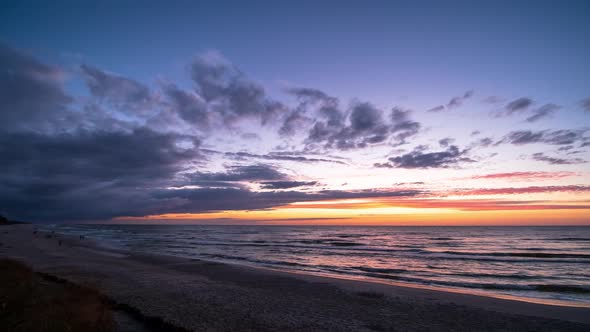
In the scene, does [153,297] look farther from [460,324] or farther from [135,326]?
[460,324]

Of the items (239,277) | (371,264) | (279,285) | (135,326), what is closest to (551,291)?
(371,264)

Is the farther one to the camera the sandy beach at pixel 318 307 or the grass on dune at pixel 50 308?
the sandy beach at pixel 318 307

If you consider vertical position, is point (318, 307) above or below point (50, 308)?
below

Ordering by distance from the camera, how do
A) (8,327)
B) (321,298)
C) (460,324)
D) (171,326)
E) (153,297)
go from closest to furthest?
(8,327) < (171,326) < (460,324) < (153,297) < (321,298)

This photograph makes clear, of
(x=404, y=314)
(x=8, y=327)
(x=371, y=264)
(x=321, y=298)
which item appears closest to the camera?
(x=8, y=327)

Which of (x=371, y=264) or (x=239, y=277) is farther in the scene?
(x=371, y=264)

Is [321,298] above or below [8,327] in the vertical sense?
below

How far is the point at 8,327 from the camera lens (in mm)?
8266

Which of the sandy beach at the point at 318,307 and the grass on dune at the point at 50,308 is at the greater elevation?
the grass on dune at the point at 50,308

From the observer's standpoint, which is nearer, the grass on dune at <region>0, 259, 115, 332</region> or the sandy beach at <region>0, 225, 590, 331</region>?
the grass on dune at <region>0, 259, 115, 332</region>

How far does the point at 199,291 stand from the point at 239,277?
19.7 feet

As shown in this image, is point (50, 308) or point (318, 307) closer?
point (50, 308)

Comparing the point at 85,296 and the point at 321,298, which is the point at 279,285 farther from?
the point at 85,296

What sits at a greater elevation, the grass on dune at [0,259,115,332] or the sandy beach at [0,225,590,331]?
the grass on dune at [0,259,115,332]
